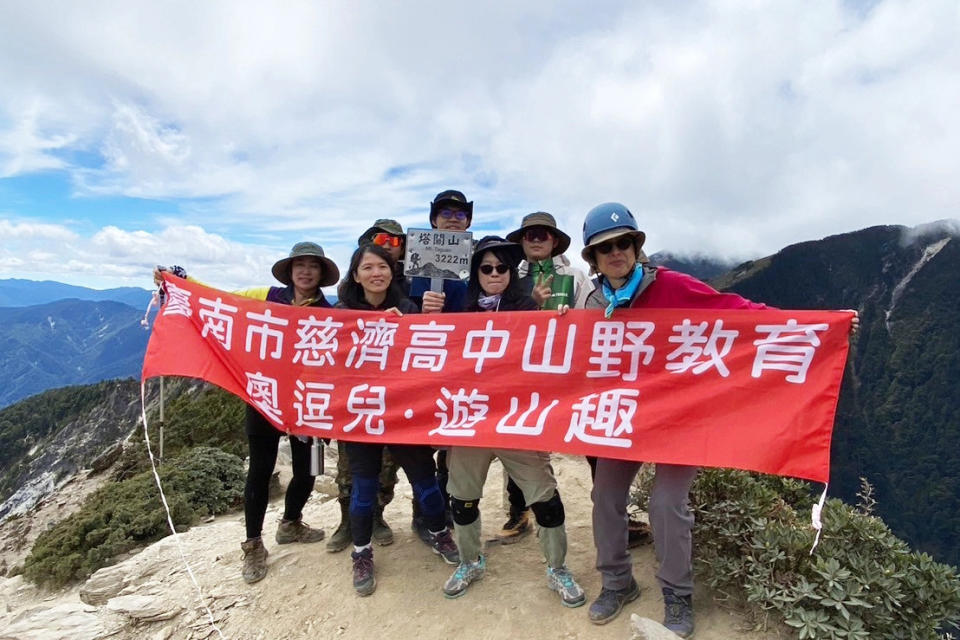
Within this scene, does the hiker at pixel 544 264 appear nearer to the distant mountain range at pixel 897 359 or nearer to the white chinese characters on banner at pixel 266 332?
the white chinese characters on banner at pixel 266 332

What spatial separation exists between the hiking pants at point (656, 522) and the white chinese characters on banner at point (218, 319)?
3.90 metres

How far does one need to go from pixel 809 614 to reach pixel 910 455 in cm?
10540

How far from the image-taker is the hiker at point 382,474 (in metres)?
5.43

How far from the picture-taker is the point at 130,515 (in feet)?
26.3

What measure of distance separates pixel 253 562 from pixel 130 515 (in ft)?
13.3

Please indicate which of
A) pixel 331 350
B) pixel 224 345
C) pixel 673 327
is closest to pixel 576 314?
pixel 673 327

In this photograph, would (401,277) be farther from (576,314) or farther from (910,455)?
(910,455)

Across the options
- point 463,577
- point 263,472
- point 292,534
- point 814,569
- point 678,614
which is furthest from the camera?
point 292,534

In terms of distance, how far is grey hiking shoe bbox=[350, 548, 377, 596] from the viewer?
187 inches

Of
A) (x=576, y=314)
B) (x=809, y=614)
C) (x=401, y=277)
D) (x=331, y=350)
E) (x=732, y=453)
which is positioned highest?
(x=401, y=277)

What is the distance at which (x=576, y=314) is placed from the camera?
173 inches

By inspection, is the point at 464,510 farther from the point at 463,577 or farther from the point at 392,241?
the point at 392,241

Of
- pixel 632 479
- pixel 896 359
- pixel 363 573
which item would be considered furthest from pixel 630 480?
pixel 896 359

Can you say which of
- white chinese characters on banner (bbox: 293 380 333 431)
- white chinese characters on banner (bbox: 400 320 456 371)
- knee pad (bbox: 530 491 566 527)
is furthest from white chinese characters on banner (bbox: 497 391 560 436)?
white chinese characters on banner (bbox: 293 380 333 431)
